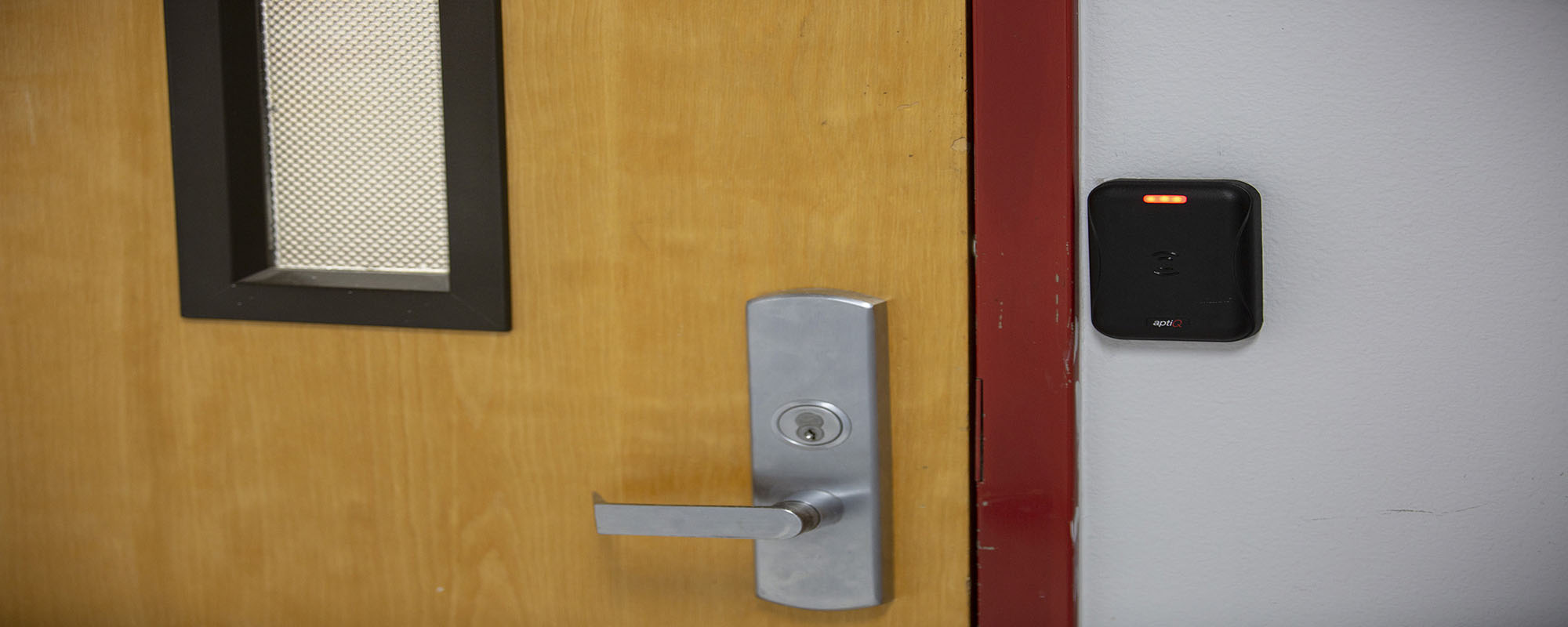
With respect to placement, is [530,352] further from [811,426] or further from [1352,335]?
[1352,335]

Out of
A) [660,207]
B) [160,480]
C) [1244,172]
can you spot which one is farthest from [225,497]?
[1244,172]

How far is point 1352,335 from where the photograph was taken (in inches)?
23.4

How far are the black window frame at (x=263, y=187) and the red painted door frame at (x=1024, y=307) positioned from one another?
325mm

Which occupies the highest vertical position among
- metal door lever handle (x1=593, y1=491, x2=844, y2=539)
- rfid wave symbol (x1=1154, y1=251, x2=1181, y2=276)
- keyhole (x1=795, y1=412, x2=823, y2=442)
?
rfid wave symbol (x1=1154, y1=251, x2=1181, y2=276)

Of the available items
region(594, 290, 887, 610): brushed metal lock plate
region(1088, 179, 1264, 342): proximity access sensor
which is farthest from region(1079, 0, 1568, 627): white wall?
region(594, 290, 887, 610): brushed metal lock plate

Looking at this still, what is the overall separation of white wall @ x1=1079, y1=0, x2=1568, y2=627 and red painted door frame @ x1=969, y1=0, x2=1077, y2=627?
22 millimetres

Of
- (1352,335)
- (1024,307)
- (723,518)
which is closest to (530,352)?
(723,518)

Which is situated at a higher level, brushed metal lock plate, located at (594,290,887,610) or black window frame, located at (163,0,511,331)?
black window frame, located at (163,0,511,331)

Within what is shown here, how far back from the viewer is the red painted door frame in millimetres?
606

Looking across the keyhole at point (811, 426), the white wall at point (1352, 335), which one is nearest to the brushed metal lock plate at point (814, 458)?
the keyhole at point (811, 426)

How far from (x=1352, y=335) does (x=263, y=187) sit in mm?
755

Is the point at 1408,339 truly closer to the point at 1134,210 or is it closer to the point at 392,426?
the point at 1134,210

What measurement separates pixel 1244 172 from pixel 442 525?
1.92ft

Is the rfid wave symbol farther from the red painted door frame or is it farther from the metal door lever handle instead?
the metal door lever handle
